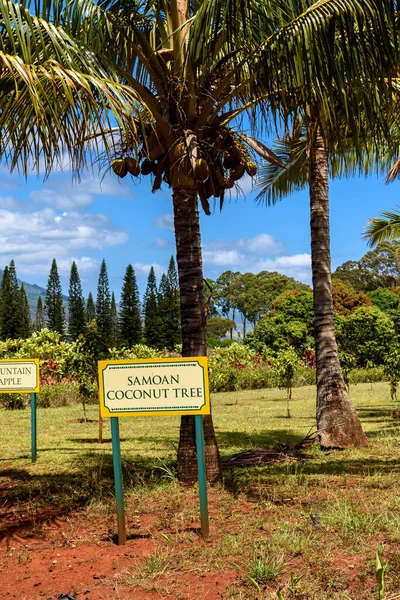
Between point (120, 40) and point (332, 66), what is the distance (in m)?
2.30

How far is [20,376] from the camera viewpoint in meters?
8.21

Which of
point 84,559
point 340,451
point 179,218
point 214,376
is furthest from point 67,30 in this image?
point 214,376

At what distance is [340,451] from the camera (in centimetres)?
824

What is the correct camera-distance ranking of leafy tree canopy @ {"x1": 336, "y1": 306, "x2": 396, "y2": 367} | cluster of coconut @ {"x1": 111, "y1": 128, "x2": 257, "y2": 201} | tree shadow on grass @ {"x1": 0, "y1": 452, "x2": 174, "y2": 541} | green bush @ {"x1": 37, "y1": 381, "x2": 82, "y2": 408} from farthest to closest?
leafy tree canopy @ {"x1": 336, "y1": 306, "x2": 396, "y2": 367} < green bush @ {"x1": 37, "y1": 381, "x2": 82, "y2": 408} < cluster of coconut @ {"x1": 111, "y1": 128, "x2": 257, "y2": 201} < tree shadow on grass @ {"x1": 0, "y1": 452, "x2": 174, "y2": 541}

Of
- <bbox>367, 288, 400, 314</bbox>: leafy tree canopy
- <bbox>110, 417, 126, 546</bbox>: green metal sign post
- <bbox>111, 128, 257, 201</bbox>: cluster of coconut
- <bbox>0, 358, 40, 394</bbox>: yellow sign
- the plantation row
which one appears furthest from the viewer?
<bbox>367, 288, 400, 314</bbox>: leafy tree canopy

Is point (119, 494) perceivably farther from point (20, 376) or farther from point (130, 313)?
point (130, 313)

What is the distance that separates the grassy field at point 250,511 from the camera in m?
3.80

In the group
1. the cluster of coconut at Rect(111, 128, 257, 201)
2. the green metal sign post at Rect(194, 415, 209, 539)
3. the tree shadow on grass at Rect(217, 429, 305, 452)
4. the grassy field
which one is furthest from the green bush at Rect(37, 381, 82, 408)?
the green metal sign post at Rect(194, 415, 209, 539)

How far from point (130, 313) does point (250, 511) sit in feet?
181

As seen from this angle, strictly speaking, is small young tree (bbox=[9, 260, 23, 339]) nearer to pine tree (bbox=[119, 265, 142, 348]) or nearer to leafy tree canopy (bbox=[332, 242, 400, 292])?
pine tree (bbox=[119, 265, 142, 348])

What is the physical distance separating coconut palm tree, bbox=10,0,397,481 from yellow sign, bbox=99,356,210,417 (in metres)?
1.36

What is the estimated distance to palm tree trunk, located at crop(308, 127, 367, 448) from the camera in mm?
8508

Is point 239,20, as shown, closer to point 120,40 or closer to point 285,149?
point 120,40

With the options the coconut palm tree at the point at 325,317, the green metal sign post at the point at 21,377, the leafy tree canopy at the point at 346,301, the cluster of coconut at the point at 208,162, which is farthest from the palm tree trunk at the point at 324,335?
the leafy tree canopy at the point at 346,301
